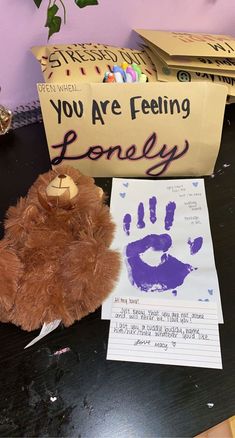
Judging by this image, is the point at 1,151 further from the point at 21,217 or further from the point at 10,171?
the point at 21,217

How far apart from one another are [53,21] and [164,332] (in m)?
0.56

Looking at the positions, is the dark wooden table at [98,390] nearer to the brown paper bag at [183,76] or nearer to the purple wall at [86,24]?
the brown paper bag at [183,76]

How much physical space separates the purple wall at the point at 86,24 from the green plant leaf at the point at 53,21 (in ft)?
0.10

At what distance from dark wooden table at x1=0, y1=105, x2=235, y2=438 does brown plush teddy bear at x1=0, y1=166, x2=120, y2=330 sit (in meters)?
0.04

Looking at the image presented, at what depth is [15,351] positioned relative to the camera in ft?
1.83

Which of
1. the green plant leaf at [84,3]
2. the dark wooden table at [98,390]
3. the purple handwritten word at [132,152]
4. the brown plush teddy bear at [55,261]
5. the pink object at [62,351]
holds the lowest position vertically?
the dark wooden table at [98,390]

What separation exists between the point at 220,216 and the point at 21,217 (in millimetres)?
329

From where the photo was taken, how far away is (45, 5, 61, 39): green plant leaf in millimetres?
730

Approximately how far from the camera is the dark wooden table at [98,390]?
50 cm

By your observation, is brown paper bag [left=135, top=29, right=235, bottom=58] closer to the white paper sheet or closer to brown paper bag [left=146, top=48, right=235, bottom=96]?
brown paper bag [left=146, top=48, right=235, bottom=96]

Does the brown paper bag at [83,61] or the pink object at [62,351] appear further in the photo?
the brown paper bag at [83,61]

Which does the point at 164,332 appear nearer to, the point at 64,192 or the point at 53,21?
the point at 64,192

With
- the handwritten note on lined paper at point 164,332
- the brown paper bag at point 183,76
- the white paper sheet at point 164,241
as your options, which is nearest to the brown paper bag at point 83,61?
the brown paper bag at point 183,76

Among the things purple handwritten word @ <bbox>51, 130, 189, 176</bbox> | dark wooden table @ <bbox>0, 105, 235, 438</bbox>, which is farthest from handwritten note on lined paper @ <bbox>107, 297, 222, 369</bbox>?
purple handwritten word @ <bbox>51, 130, 189, 176</bbox>
